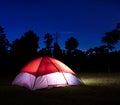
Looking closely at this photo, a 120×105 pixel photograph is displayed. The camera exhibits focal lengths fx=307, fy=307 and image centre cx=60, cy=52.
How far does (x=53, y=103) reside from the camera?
11.1m

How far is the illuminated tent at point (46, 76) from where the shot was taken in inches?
616

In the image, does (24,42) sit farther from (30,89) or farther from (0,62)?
(30,89)

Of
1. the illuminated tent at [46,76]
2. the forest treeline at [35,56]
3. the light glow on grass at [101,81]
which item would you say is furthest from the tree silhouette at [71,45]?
the illuminated tent at [46,76]

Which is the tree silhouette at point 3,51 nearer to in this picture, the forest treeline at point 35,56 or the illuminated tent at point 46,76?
the forest treeline at point 35,56

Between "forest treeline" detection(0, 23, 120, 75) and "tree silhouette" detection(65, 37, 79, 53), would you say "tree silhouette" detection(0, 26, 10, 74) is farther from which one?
"tree silhouette" detection(65, 37, 79, 53)

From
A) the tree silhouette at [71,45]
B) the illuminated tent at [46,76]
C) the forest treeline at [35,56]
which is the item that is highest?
the tree silhouette at [71,45]

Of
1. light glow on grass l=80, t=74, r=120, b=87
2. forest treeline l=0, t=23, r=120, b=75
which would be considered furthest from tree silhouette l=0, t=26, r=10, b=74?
light glow on grass l=80, t=74, r=120, b=87

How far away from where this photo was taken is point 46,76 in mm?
15906

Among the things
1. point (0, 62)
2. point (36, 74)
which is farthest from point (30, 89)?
point (0, 62)

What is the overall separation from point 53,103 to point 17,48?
38.6 metres

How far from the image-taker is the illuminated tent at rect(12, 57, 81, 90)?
15659mm

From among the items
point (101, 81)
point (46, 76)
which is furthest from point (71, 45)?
point (46, 76)

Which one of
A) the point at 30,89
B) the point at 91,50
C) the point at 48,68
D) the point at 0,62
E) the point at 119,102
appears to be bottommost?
the point at 119,102

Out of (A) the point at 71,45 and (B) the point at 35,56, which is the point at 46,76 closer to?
(B) the point at 35,56
